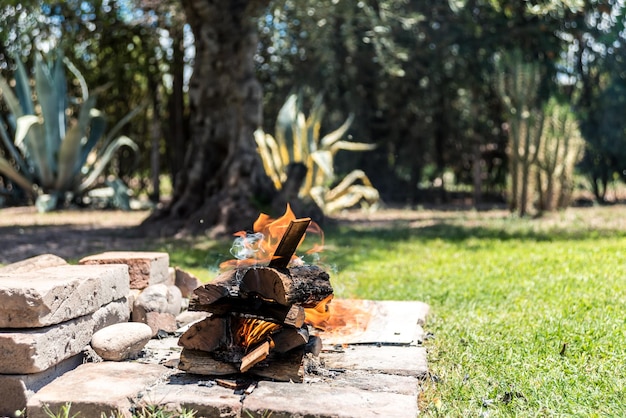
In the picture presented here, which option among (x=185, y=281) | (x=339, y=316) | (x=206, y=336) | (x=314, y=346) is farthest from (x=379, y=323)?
(x=185, y=281)

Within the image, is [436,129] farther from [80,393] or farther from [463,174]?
[80,393]

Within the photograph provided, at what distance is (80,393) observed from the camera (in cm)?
304

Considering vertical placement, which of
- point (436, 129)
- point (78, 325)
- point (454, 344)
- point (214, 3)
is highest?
point (214, 3)

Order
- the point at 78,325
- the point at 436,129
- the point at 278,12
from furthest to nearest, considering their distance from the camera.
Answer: the point at 436,129
the point at 278,12
the point at 78,325

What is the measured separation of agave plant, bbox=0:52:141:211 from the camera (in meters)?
11.9

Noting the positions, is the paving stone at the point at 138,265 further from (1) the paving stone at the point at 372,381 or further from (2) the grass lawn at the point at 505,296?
(1) the paving stone at the point at 372,381

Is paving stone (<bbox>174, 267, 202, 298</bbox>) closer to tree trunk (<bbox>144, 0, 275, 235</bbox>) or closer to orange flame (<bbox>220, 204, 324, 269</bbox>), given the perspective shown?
orange flame (<bbox>220, 204, 324, 269</bbox>)

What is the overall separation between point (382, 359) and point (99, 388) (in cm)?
132

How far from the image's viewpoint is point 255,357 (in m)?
3.20

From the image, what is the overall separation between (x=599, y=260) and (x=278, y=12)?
5748 mm

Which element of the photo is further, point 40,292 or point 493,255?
point 493,255

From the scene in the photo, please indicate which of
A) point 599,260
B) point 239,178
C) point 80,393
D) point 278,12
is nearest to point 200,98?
point 239,178

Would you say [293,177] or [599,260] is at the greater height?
[293,177]

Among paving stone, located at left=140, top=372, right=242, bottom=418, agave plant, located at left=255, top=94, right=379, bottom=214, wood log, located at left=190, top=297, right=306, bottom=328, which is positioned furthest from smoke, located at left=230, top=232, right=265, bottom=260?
agave plant, located at left=255, top=94, right=379, bottom=214
